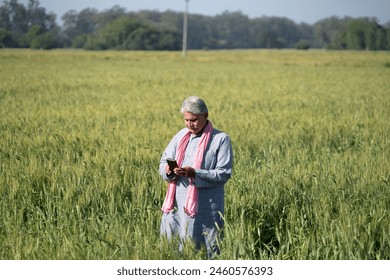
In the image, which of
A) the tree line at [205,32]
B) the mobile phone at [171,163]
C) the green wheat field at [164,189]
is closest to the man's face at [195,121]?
the mobile phone at [171,163]

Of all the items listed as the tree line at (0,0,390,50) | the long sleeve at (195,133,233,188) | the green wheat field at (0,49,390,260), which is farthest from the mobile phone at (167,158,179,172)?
the tree line at (0,0,390,50)

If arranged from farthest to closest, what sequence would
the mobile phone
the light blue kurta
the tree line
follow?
the tree line < the light blue kurta < the mobile phone

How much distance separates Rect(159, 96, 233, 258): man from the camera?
9.82 feet

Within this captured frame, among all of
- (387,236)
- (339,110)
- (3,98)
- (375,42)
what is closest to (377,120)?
(339,110)

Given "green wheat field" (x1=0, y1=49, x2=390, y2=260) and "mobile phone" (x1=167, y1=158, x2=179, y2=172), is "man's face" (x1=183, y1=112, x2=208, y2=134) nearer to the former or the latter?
"mobile phone" (x1=167, y1=158, x2=179, y2=172)

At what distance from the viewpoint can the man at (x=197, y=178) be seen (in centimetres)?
299

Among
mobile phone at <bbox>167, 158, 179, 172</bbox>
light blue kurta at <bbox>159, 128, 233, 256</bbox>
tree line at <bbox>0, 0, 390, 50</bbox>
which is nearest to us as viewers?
mobile phone at <bbox>167, 158, 179, 172</bbox>

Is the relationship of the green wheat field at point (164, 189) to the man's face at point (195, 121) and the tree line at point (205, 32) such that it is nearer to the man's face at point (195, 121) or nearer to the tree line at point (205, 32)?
the man's face at point (195, 121)

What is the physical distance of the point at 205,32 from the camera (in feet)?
318

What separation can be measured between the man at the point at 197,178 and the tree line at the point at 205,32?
3329 cm

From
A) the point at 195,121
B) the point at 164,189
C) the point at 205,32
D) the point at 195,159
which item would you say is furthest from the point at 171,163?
the point at 205,32

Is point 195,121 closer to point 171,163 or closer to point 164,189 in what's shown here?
point 171,163

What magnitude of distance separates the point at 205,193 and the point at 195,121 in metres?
0.45
